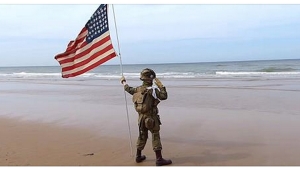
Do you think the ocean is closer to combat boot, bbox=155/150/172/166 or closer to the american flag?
the american flag

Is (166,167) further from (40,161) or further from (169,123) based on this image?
(169,123)

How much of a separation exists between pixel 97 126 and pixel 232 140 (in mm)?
3427

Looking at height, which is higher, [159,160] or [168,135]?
[159,160]

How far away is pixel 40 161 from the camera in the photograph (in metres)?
5.54

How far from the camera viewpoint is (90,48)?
592cm

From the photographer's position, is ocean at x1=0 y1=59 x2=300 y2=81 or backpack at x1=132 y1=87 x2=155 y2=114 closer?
backpack at x1=132 y1=87 x2=155 y2=114

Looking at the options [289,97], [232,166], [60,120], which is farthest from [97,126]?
[289,97]

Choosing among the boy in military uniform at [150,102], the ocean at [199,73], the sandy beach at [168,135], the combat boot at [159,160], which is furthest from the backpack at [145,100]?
the ocean at [199,73]

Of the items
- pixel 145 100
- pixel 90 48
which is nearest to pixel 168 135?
pixel 145 100

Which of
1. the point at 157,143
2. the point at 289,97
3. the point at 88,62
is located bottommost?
the point at 289,97

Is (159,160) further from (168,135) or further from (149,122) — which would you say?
(168,135)

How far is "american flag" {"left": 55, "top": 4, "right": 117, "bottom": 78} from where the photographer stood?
229 inches

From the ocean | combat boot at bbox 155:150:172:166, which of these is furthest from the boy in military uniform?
the ocean

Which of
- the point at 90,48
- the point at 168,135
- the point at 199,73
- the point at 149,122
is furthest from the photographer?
the point at 199,73
